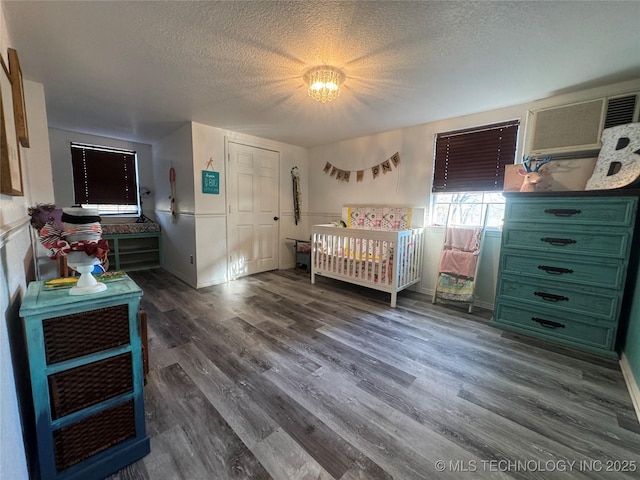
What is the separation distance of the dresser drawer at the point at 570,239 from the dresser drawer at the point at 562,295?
11.2 inches

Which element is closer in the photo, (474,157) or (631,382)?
(631,382)

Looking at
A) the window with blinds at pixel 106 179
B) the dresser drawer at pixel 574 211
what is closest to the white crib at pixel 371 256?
the dresser drawer at pixel 574 211

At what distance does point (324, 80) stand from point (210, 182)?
216cm

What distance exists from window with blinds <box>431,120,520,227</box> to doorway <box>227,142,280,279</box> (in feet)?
8.16

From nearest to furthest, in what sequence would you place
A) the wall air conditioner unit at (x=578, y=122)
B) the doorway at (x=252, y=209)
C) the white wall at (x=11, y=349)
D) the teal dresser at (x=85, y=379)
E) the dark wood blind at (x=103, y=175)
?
the white wall at (x=11, y=349)
the teal dresser at (x=85, y=379)
the wall air conditioner unit at (x=578, y=122)
the doorway at (x=252, y=209)
the dark wood blind at (x=103, y=175)

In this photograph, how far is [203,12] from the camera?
1393 mm

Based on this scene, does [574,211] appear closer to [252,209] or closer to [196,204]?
[252,209]

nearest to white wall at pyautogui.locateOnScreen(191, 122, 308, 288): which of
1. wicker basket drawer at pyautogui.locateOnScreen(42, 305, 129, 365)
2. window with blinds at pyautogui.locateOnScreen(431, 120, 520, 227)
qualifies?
wicker basket drawer at pyautogui.locateOnScreen(42, 305, 129, 365)

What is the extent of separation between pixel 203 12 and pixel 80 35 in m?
0.89

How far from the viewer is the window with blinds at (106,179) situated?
13.2 ft

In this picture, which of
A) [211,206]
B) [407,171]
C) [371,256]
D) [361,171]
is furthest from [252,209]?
[407,171]

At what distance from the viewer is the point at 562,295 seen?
6.90 ft

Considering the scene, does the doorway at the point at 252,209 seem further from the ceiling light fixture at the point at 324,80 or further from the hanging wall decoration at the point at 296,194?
the ceiling light fixture at the point at 324,80

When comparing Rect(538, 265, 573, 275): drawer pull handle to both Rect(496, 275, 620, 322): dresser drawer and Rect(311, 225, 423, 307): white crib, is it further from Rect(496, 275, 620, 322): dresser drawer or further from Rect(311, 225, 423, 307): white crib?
Rect(311, 225, 423, 307): white crib
